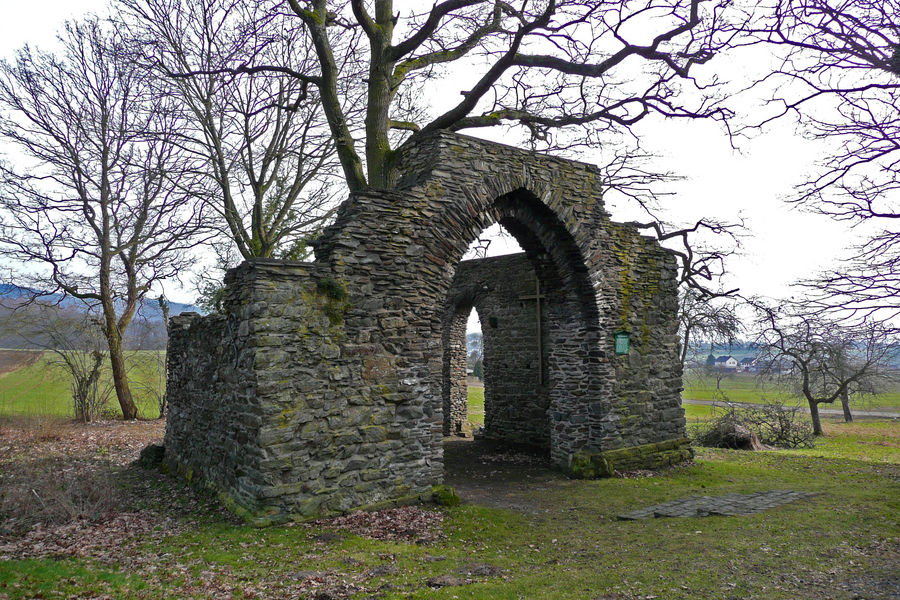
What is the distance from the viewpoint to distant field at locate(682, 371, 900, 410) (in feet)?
116

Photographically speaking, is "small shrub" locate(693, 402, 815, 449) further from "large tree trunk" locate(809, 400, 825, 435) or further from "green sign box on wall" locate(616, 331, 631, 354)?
"green sign box on wall" locate(616, 331, 631, 354)

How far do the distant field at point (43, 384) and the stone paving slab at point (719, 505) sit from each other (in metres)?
17.6

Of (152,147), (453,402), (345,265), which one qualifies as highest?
(152,147)

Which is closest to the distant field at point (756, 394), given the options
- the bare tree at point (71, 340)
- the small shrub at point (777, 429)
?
the small shrub at point (777, 429)

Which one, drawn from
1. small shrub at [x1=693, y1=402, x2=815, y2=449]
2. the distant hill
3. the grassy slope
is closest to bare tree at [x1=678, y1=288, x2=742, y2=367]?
small shrub at [x1=693, y1=402, x2=815, y2=449]

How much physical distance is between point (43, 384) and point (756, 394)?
4659cm

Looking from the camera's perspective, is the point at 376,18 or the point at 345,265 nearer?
the point at 345,265

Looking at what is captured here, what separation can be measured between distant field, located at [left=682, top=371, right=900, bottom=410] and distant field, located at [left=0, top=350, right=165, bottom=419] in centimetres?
2367

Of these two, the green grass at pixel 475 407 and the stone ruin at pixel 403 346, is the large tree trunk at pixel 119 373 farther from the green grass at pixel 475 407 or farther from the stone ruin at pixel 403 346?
the green grass at pixel 475 407

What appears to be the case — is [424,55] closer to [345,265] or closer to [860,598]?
[345,265]

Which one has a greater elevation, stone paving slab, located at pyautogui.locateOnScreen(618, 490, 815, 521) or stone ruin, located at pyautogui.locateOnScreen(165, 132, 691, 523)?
stone ruin, located at pyautogui.locateOnScreen(165, 132, 691, 523)

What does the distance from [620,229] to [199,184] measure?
11871 mm

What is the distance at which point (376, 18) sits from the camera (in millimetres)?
12211

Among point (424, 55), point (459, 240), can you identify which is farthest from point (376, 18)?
point (459, 240)
